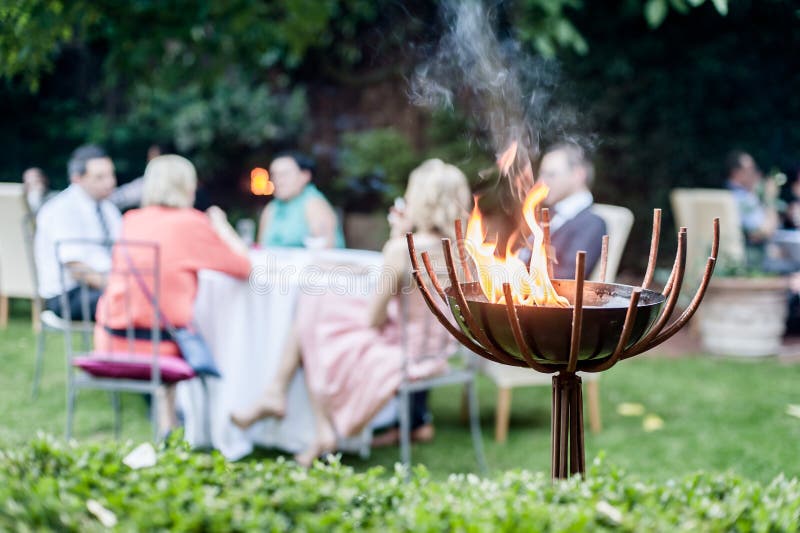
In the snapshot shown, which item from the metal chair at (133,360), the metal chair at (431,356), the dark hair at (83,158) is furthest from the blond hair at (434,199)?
the dark hair at (83,158)

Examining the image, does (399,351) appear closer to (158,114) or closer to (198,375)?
(198,375)

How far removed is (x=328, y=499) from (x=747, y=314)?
5785mm

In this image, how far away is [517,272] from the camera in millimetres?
2162

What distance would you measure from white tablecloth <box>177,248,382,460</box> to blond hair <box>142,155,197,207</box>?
447 millimetres

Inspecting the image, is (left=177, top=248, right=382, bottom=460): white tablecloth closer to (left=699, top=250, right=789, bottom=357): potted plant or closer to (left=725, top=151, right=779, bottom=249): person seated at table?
(left=699, top=250, right=789, bottom=357): potted plant

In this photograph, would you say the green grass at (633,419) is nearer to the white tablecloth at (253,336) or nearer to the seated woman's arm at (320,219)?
the white tablecloth at (253,336)

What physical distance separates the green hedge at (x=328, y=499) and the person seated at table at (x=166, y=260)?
89.6 inches

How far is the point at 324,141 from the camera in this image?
11.0 meters

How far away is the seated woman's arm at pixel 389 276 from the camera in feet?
12.8

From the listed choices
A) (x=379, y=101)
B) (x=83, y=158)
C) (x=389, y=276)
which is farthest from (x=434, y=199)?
(x=379, y=101)

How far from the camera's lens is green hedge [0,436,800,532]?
57.7 inches

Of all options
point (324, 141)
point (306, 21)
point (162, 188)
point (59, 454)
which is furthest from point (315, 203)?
point (324, 141)

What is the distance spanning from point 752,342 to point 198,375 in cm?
469

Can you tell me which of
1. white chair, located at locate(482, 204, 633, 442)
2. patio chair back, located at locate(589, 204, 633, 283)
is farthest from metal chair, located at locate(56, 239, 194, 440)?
patio chair back, located at locate(589, 204, 633, 283)
